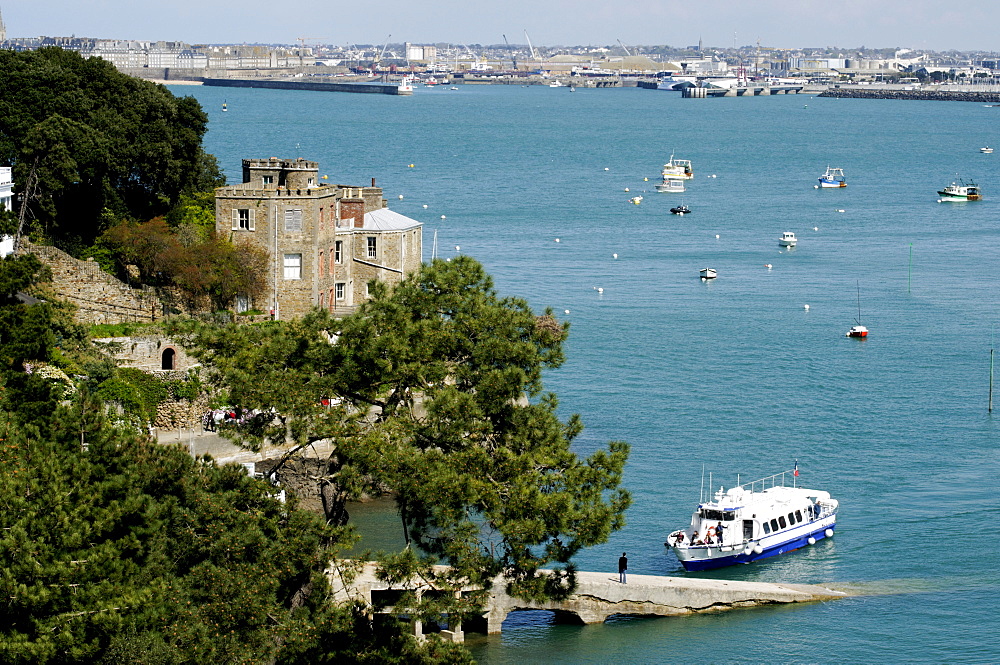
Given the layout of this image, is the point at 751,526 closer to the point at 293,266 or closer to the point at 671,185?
the point at 293,266

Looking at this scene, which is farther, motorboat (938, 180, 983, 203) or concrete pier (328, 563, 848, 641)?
motorboat (938, 180, 983, 203)

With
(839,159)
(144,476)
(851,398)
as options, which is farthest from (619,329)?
(839,159)

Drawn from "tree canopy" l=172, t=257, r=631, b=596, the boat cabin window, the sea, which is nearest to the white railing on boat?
the sea

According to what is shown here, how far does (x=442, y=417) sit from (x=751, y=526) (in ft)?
58.6

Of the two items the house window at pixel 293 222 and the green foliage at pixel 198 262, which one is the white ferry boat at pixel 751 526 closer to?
the house window at pixel 293 222

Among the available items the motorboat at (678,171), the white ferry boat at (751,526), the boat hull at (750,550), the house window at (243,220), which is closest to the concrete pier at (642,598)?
the boat hull at (750,550)

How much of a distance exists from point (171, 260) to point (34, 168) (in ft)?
20.1

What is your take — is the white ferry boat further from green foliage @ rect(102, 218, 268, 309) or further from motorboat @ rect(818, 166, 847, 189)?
motorboat @ rect(818, 166, 847, 189)

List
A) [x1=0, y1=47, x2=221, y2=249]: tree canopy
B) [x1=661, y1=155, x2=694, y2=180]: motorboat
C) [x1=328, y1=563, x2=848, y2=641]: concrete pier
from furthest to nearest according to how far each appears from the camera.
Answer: [x1=661, y1=155, x2=694, y2=180]: motorboat < [x1=0, y1=47, x2=221, y2=249]: tree canopy < [x1=328, y1=563, x2=848, y2=641]: concrete pier

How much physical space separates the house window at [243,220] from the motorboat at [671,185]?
89302 mm

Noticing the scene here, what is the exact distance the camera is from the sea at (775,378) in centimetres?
3631

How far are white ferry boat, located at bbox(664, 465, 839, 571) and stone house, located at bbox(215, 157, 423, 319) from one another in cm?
1625

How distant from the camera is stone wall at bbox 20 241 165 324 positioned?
48.7 m

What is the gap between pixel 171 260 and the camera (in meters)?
50.8
